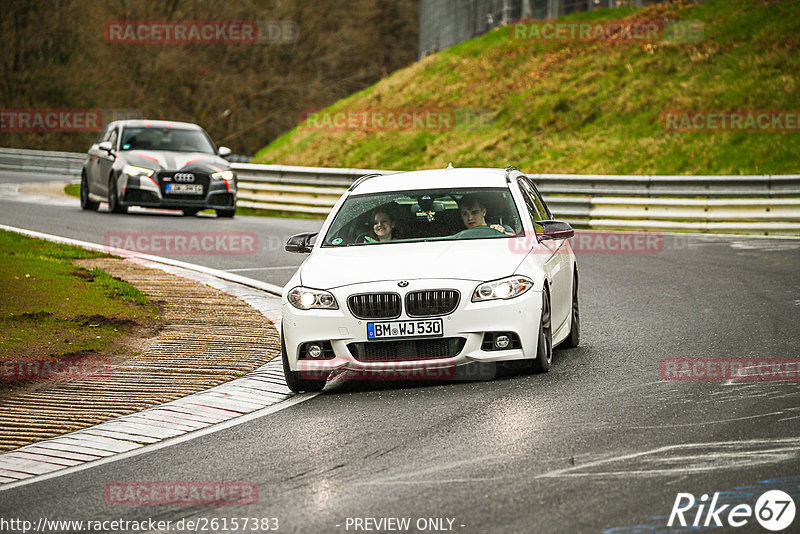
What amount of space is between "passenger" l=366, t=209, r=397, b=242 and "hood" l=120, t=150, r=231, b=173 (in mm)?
14384

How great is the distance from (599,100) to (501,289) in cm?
2656

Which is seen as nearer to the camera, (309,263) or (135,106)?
(309,263)

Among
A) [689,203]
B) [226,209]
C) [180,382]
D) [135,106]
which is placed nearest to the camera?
[180,382]

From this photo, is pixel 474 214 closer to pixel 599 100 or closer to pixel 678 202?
pixel 678 202

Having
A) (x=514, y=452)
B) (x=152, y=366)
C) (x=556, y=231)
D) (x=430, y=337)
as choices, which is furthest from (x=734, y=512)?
(x=152, y=366)

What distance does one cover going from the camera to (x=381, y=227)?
9758 mm

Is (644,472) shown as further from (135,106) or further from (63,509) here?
(135,106)

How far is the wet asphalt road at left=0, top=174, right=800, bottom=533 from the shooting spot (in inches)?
219

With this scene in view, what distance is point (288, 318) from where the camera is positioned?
8781 mm

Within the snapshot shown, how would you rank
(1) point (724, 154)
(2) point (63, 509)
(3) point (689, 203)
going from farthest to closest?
(1) point (724, 154) < (3) point (689, 203) < (2) point (63, 509)

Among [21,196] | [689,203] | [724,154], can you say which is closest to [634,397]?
[689,203]

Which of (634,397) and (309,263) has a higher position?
(309,263)

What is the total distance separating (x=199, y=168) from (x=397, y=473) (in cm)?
1816

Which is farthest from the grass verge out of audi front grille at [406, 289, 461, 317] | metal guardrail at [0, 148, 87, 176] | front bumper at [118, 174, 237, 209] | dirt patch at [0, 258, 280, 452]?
metal guardrail at [0, 148, 87, 176]
